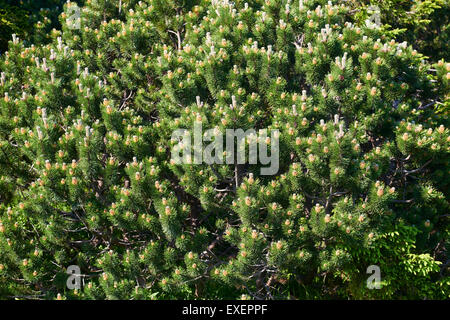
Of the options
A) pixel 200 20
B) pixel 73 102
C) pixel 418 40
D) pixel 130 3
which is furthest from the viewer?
pixel 418 40

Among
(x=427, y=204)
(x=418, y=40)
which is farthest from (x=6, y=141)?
(x=418, y=40)

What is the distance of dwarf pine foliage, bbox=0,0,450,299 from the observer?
17.5 ft

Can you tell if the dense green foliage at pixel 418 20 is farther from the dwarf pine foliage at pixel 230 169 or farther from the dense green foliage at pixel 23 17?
the dense green foliage at pixel 23 17

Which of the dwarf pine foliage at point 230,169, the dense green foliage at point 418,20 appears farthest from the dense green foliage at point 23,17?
the dense green foliage at point 418,20

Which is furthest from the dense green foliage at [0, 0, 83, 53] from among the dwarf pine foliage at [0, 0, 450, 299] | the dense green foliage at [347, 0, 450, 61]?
the dense green foliage at [347, 0, 450, 61]

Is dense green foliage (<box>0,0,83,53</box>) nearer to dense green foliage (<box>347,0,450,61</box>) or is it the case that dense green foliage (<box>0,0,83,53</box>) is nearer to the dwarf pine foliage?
the dwarf pine foliage

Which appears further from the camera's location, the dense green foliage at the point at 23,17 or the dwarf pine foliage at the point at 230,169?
the dense green foliage at the point at 23,17

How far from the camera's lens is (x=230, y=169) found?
552 centimetres

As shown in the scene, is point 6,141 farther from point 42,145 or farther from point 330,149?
point 330,149

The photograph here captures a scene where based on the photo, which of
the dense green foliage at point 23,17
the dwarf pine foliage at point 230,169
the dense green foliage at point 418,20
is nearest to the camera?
the dwarf pine foliage at point 230,169

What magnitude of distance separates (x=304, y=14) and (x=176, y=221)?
3884mm

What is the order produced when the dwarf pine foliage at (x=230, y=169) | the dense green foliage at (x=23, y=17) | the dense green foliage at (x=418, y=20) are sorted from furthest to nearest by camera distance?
the dense green foliage at (x=418, y=20) → the dense green foliage at (x=23, y=17) → the dwarf pine foliage at (x=230, y=169)

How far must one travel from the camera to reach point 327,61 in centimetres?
623

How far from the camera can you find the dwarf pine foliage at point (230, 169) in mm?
5344
